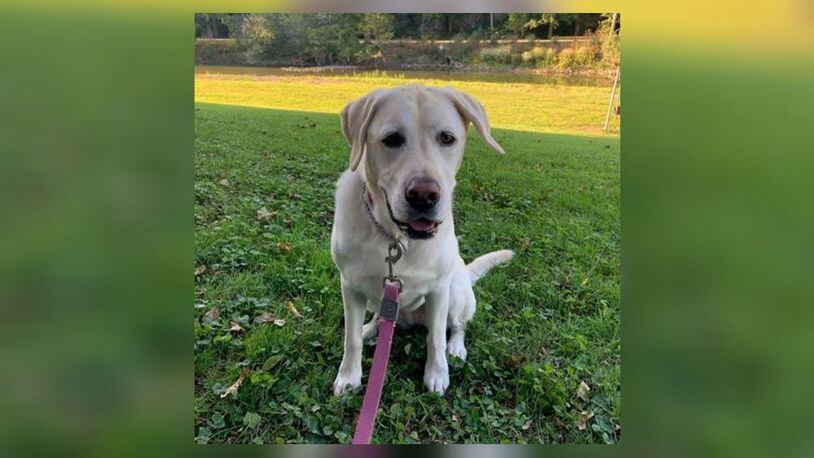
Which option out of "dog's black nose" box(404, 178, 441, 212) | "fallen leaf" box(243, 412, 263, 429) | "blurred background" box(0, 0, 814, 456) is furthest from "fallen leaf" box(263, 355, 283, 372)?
"dog's black nose" box(404, 178, 441, 212)

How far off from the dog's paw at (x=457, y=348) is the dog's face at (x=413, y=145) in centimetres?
71

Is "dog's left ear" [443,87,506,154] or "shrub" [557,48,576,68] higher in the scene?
"shrub" [557,48,576,68]

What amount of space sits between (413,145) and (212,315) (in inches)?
42.9

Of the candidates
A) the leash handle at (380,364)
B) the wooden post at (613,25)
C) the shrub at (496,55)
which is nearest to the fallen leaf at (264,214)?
the leash handle at (380,364)

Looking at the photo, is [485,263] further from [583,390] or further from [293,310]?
[293,310]

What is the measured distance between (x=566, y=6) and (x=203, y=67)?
47.8 inches

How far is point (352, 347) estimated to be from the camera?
1.89 m

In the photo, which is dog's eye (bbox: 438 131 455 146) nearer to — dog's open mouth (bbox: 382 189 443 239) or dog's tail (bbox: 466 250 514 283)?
dog's open mouth (bbox: 382 189 443 239)

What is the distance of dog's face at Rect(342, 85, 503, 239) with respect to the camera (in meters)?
1.44

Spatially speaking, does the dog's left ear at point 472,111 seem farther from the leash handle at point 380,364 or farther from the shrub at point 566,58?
the leash handle at point 380,364

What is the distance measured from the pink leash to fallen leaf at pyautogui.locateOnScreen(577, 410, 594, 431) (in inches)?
28.9
